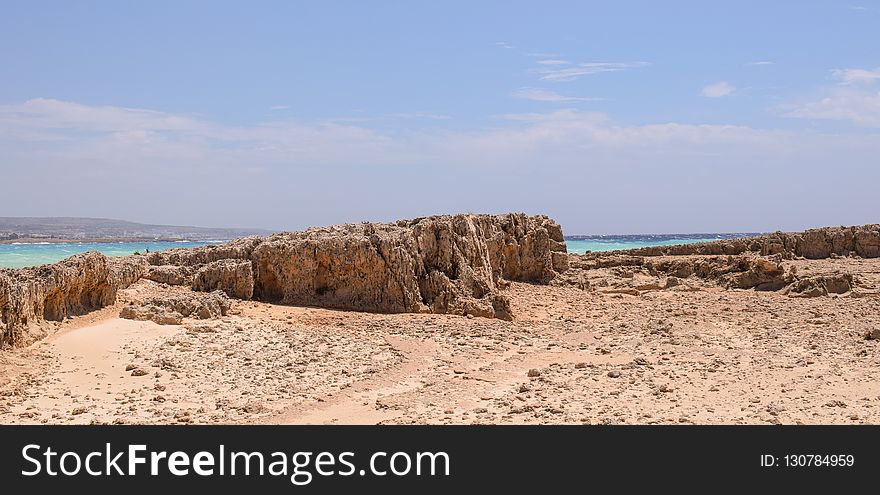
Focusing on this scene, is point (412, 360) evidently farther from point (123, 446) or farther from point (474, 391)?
point (123, 446)

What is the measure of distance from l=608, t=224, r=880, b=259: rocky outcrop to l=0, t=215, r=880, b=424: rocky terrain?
5170mm

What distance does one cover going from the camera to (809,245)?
95.5 feet

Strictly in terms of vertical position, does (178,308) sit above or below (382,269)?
below

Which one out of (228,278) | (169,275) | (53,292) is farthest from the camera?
(228,278)

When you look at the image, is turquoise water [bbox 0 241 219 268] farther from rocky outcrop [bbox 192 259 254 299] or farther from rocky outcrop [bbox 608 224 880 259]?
rocky outcrop [bbox 608 224 880 259]

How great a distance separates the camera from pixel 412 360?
13250mm

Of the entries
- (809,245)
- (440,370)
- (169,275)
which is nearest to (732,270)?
(809,245)

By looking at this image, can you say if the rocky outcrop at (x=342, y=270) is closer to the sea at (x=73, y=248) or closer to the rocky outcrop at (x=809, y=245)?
the sea at (x=73, y=248)

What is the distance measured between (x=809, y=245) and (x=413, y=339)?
19643 mm

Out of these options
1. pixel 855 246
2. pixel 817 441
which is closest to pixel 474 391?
pixel 817 441

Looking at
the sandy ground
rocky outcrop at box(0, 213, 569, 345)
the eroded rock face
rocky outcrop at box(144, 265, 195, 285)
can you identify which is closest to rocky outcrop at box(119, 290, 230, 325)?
rocky outcrop at box(0, 213, 569, 345)

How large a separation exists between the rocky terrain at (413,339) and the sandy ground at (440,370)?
47mm

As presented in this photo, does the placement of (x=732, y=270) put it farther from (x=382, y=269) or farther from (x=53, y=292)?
(x=53, y=292)

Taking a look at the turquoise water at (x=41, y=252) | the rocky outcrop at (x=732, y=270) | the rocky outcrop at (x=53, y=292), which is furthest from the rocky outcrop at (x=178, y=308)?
the rocky outcrop at (x=732, y=270)
